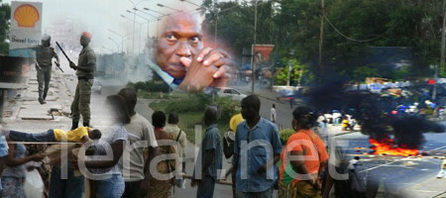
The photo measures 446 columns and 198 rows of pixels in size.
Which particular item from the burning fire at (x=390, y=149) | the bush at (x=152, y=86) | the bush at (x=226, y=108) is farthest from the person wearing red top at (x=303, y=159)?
the bush at (x=226, y=108)

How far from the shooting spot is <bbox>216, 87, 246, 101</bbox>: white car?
634 inches

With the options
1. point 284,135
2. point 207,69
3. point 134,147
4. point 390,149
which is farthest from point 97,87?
point 207,69

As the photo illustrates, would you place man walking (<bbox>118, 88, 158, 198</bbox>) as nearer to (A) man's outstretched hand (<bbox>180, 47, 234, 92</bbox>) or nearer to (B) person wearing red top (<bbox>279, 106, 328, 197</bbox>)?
(B) person wearing red top (<bbox>279, 106, 328, 197</bbox>)

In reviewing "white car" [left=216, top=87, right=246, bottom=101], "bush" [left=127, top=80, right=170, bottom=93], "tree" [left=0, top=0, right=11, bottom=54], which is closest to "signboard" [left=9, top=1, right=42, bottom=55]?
"bush" [left=127, top=80, right=170, bottom=93]

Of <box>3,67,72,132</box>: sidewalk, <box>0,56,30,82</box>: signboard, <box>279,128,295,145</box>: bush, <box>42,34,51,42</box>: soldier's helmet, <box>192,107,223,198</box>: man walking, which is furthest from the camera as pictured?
<box>279,128,295,145</box>: bush

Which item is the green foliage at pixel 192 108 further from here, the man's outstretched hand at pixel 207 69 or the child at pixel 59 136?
the child at pixel 59 136

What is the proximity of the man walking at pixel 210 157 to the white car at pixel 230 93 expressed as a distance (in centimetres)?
756

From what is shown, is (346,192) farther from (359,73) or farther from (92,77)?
(92,77)

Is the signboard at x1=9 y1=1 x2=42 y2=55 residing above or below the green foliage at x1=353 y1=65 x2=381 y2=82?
above

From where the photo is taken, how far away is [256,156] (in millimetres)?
6809

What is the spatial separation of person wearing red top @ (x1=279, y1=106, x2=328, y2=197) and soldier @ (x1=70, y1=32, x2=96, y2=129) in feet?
10.8

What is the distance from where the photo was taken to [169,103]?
45.8 ft

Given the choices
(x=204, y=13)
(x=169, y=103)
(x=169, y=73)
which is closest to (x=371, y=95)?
(x=169, y=103)

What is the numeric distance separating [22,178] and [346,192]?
3.27m
